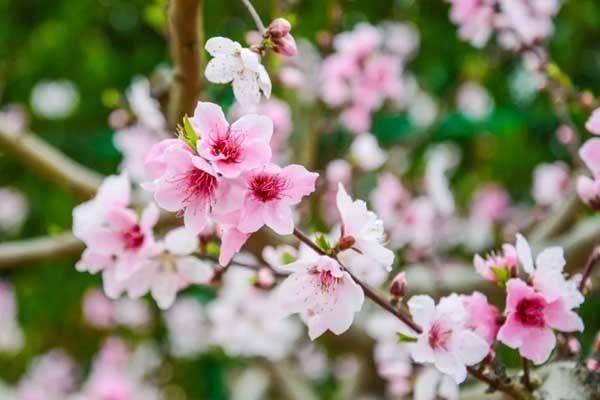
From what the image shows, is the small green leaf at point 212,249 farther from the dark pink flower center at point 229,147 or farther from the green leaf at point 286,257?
the dark pink flower center at point 229,147

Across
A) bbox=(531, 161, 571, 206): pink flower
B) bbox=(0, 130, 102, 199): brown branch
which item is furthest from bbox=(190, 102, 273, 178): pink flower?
bbox=(531, 161, 571, 206): pink flower

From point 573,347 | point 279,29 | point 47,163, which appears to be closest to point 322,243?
point 279,29

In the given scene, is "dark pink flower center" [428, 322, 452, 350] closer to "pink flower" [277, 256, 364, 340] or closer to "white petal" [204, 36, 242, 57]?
"pink flower" [277, 256, 364, 340]

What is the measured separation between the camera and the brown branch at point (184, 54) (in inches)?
36.2

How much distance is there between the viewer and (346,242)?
0.74 metres

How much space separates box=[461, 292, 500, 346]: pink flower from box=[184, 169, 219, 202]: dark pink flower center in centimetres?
34

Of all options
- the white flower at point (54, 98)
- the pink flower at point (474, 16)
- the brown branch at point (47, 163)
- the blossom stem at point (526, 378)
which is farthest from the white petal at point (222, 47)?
the white flower at point (54, 98)

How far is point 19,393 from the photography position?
9.93 feet

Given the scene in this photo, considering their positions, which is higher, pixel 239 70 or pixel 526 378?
pixel 239 70

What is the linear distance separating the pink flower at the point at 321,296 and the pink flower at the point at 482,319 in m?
0.16

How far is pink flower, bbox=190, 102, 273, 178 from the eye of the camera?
0.67 meters

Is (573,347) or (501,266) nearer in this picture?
(501,266)

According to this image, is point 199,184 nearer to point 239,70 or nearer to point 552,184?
point 239,70

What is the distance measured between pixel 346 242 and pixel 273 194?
105 mm
